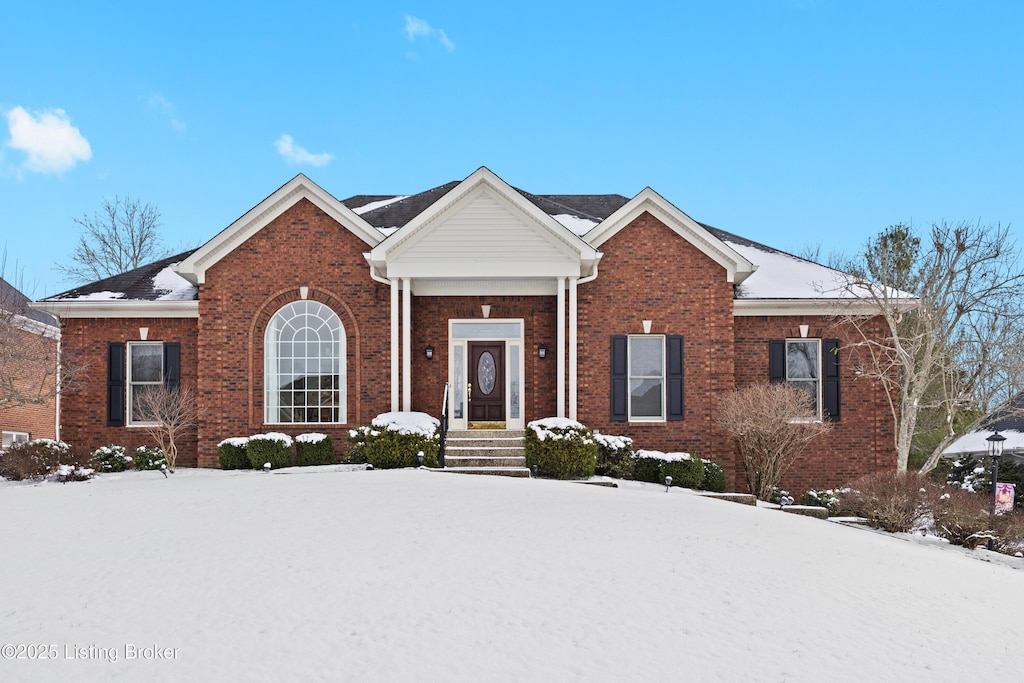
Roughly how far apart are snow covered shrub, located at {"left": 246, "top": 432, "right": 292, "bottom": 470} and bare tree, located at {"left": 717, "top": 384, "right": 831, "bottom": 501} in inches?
361

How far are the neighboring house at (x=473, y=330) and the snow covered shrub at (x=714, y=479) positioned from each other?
1202mm

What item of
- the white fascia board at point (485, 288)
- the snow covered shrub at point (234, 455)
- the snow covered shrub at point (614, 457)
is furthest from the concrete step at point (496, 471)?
the snow covered shrub at point (234, 455)

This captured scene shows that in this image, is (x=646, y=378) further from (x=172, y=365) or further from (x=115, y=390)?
(x=115, y=390)

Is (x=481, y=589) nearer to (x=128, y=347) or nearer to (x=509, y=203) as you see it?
(x=509, y=203)

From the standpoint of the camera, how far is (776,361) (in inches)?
725

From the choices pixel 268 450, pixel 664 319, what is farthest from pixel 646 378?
pixel 268 450

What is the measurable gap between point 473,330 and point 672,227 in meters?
4.91

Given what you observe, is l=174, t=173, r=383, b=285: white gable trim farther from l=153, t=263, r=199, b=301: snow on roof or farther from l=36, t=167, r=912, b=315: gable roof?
l=153, t=263, r=199, b=301: snow on roof

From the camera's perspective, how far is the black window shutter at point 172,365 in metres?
18.5

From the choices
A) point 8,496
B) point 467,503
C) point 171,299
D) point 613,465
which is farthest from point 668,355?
point 8,496

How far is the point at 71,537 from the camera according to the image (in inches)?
Result: 364

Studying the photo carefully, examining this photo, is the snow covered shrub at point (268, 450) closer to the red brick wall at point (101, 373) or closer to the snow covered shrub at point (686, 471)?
the red brick wall at point (101, 373)

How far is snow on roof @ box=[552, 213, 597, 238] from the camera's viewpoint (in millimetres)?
18664

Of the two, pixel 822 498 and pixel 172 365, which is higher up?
pixel 172 365
